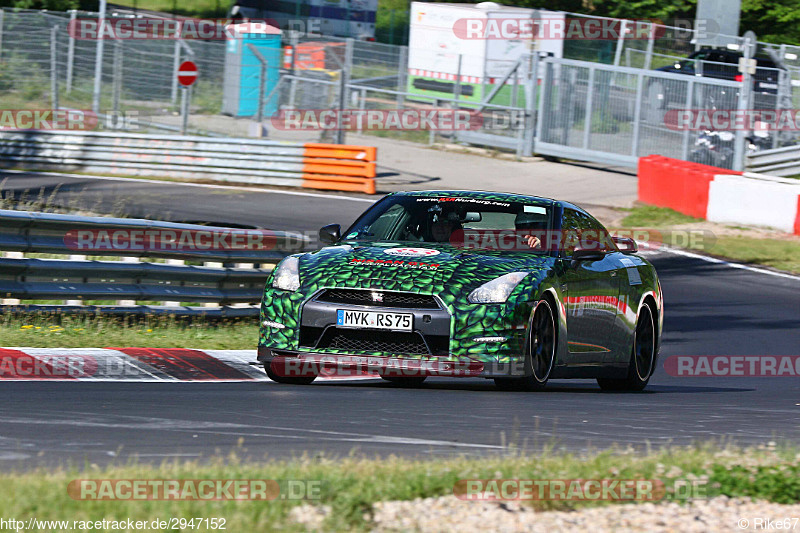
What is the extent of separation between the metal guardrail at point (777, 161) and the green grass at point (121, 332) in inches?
692

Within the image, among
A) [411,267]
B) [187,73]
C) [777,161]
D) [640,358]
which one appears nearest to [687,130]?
Result: [777,161]

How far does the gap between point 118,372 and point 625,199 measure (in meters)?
18.4

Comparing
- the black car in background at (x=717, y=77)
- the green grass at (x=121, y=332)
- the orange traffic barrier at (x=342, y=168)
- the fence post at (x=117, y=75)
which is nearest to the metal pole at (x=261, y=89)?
the fence post at (x=117, y=75)

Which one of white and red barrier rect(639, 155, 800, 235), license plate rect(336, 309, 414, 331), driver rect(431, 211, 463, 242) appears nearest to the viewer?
license plate rect(336, 309, 414, 331)

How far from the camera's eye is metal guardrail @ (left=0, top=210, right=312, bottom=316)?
32.4 feet

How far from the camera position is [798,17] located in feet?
154

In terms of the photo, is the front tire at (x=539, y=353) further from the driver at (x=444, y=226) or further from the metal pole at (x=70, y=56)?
the metal pole at (x=70, y=56)

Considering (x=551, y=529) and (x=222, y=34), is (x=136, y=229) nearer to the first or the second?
(x=551, y=529)

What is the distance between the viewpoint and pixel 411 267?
7.84 metres

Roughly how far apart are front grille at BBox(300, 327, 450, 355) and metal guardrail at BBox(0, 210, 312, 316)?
3040 millimetres

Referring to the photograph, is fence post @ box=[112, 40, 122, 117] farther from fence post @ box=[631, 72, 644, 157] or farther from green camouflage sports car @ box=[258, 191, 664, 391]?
green camouflage sports car @ box=[258, 191, 664, 391]

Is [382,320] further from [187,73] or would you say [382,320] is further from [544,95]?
[544,95]

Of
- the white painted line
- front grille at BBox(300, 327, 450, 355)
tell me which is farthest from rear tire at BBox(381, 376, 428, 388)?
the white painted line

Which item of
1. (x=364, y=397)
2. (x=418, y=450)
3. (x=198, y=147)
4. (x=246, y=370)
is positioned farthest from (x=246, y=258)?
(x=198, y=147)
